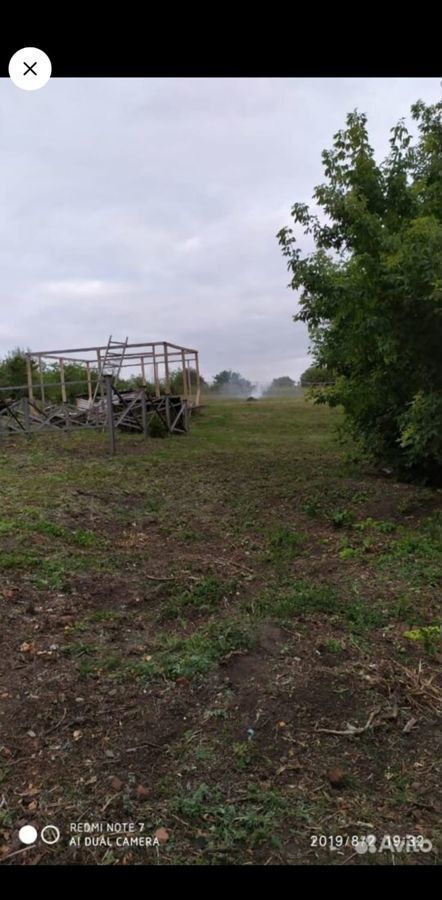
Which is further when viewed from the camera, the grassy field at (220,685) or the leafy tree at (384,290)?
the leafy tree at (384,290)

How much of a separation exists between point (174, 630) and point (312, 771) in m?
1.25

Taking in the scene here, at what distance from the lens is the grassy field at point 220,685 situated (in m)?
1.78

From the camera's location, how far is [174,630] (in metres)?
3.07

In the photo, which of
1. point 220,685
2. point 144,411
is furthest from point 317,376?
point 220,685

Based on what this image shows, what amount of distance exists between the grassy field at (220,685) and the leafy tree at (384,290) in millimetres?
1411

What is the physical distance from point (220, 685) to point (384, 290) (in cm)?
425

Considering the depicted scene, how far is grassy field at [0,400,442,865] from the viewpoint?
5.85ft

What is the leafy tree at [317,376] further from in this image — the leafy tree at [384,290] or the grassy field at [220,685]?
the grassy field at [220,685]

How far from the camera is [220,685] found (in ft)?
8.13
